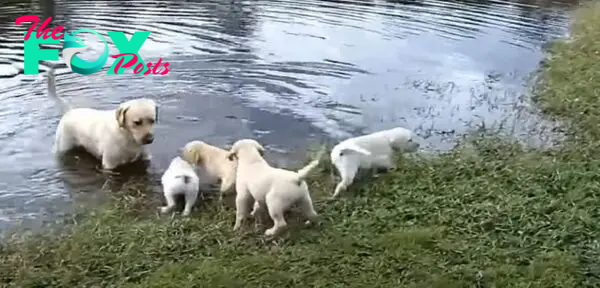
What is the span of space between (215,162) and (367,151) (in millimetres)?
1015

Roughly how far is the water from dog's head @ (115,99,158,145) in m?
0.26

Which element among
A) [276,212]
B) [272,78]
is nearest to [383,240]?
[276,212]

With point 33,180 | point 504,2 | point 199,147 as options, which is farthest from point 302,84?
point 504,2

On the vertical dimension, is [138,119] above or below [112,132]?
above

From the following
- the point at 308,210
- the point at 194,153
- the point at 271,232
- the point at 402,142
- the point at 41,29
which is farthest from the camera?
the point at 41,29

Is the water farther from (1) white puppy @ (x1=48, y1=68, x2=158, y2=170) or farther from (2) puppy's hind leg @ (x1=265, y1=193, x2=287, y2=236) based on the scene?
(2) puppy's hind leg @ (x1=265, y1=193, x2=287, y2=236)

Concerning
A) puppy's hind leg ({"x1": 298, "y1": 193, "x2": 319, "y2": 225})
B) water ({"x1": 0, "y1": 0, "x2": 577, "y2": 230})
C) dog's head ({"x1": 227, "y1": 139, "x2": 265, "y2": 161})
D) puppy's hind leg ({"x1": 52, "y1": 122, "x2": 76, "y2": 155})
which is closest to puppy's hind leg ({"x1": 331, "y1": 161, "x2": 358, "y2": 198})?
puppy's hind leg ({"x1": 298, "y1": 193, "x2": 319, "y2": 225})

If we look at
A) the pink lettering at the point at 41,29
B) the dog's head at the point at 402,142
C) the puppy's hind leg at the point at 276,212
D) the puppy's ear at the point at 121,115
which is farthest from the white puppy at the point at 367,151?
the pink lettering at the point at 41,29

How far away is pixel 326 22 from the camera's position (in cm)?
1060

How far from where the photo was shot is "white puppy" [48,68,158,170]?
18.1 ft

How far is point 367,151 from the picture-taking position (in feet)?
17.1

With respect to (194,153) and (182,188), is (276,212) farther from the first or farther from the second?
(194,153)

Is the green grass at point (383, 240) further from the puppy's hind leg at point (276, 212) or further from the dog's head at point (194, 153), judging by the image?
the dog's head at point (194, 153)

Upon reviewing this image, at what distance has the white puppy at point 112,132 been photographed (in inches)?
217
